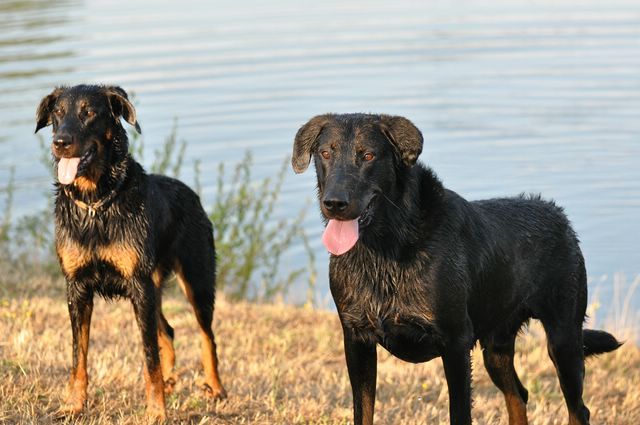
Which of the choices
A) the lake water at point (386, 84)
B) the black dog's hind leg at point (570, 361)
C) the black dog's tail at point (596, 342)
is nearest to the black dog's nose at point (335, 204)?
the black dog's hind leg at point (570, 361)

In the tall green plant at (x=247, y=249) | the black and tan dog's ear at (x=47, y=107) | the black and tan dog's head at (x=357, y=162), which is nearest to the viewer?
the black and tan dog's head at (x=357, y=162)

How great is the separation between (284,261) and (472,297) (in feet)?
26.4

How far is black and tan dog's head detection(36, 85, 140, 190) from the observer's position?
264 inches

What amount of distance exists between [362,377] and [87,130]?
237 cm

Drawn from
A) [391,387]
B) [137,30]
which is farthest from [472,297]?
[137,30]

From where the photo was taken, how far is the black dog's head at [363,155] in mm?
5391

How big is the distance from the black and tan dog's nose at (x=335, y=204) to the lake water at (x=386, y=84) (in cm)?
707

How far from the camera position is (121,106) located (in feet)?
23.2

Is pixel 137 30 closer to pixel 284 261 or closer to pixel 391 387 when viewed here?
pixel 284 261

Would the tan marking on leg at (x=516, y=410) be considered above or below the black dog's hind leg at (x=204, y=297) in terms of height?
below

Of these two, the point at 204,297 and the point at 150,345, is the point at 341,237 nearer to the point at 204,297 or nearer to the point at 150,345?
the point at 150,345

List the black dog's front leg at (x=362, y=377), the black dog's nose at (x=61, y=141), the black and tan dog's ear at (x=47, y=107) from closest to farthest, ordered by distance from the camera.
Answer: the black dog's front leg at (x=362, y=377) < the black dog's nose at (x=61, y=141) < the black and tan dog's ear at (x=47, y=107)

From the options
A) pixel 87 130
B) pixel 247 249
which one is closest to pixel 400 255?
pixel 87 130

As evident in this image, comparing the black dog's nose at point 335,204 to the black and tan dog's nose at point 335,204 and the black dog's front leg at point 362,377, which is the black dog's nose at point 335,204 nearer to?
the black and tan dog's nose at point 335,204
